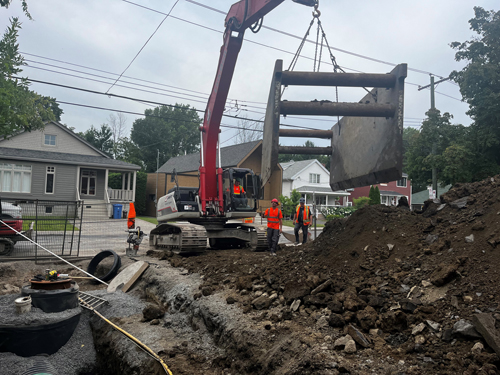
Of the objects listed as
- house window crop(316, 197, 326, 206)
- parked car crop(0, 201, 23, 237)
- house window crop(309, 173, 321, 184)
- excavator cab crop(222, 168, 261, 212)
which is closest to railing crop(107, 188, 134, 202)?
parked car crop(0, 201, 23, 237)

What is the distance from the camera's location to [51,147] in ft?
84.1

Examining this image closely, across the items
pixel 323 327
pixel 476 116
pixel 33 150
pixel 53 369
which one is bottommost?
pixel 53 369

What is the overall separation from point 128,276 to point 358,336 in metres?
5.79

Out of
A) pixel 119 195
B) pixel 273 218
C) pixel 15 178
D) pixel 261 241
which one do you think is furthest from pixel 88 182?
pixel 273 218

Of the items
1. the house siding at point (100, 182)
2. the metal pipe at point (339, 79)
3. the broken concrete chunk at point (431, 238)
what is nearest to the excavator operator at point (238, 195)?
the metal pipe at point (339, 79)

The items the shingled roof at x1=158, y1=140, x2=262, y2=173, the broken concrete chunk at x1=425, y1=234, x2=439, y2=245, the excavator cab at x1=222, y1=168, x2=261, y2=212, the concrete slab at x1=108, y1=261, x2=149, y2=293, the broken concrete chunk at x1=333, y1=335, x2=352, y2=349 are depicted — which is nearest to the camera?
the broken concrete chunk at x1=333, y1=335, x2=352, y2=349

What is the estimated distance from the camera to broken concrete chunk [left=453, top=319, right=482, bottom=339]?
3.30 m

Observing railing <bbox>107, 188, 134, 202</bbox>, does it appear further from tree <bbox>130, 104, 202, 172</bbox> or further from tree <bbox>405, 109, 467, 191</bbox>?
tree <bbox>130, 104, 202, 172</bbox>

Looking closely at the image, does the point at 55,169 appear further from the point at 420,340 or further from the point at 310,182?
the point at 420,340

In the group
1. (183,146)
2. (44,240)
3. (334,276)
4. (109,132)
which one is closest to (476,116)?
(334,276)

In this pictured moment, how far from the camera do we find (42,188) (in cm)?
2333

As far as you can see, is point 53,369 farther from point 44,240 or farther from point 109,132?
point 109,132

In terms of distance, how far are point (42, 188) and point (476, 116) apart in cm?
2487

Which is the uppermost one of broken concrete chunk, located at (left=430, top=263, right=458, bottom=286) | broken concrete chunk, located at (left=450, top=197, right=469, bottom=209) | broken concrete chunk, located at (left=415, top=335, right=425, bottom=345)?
broken concrete chunk, located at (left=450, top=197, right=469, bottom=209)
